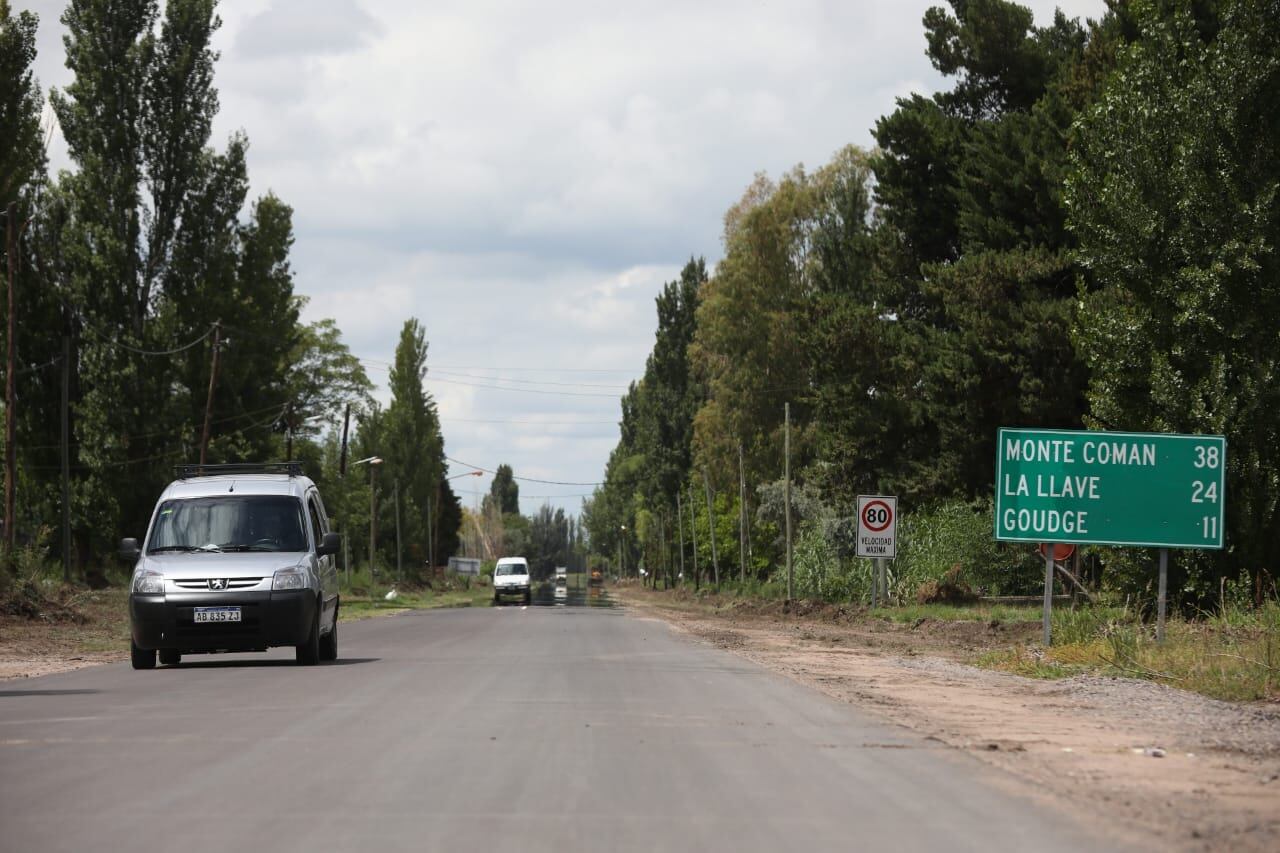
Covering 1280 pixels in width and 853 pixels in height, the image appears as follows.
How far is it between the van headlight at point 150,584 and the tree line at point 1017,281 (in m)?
14.6

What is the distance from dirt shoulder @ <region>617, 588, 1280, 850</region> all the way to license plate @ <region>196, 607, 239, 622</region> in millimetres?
6636

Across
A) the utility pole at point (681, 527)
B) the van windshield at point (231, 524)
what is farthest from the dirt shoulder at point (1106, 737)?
the utility pole at point (681, 527)

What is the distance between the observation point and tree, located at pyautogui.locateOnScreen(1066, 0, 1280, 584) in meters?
24.1

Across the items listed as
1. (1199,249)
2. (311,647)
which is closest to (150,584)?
(311,647)

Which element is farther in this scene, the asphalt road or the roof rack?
the roof rack

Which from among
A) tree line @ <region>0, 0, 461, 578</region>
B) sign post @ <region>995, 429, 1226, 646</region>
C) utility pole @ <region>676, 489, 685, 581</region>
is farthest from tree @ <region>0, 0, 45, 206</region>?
utility pole @ <region>676, 489, 685, 581</region>

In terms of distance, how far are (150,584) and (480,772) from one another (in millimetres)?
9804

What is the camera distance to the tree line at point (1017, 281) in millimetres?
24906

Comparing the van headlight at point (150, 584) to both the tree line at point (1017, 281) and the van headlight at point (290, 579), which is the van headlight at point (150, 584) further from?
the tree line at point (1017, 281)

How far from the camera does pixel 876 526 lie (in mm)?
37750

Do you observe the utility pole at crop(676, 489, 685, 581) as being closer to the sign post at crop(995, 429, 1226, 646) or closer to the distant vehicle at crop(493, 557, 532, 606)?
the distant vehicle at crop(493, 557, 532, 606)

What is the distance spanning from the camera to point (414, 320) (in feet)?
341

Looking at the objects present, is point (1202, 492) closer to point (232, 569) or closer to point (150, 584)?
point (232, 569)

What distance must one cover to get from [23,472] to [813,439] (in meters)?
32.3
